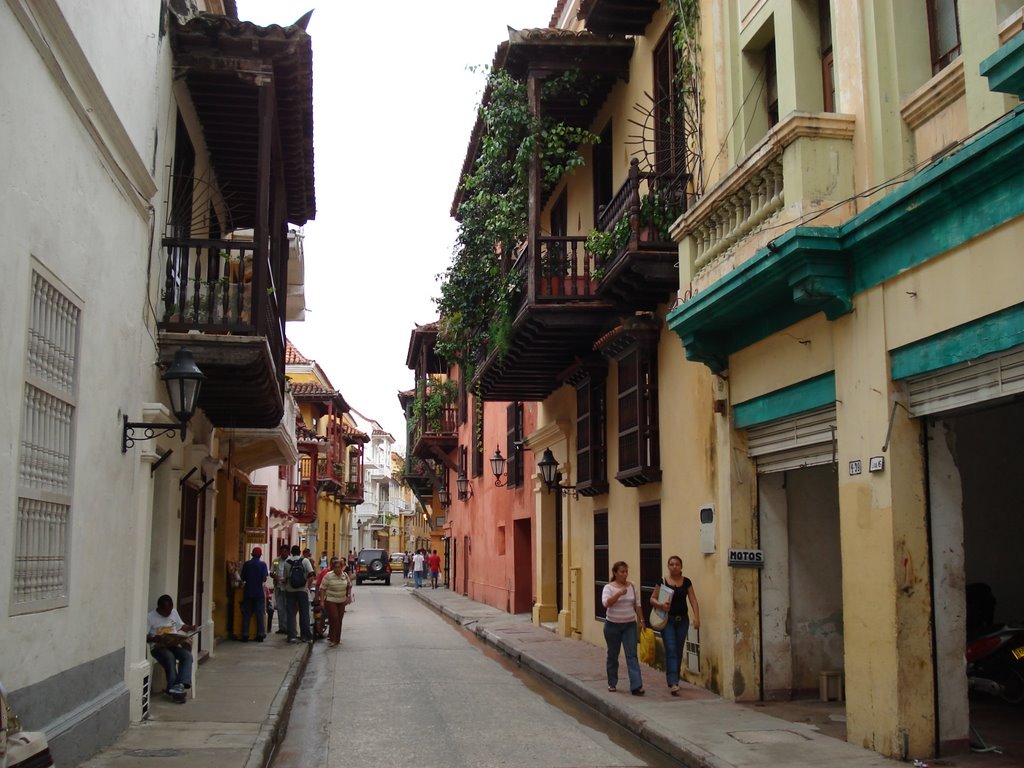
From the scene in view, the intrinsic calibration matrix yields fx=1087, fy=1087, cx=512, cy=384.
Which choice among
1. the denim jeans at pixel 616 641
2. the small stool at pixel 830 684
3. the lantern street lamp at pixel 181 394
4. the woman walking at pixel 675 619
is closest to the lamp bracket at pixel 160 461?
the lantern street lamp at pixel 181 394

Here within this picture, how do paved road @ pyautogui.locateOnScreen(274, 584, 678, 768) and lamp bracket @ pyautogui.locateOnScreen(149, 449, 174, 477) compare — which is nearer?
paved road @ pyautogui.locateOnScreen(274, 584, 678, 768)

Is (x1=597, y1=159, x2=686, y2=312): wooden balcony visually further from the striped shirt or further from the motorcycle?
the motorcycle

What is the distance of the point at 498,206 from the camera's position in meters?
16.6

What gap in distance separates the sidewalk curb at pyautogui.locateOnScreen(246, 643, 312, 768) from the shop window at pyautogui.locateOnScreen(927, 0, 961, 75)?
780cm

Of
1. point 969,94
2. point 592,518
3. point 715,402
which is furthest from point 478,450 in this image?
point 969,94

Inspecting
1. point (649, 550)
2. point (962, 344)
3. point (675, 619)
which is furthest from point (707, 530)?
point (962, 344)

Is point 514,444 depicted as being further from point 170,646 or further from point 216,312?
point 216,312

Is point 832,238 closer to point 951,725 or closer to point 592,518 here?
point 951,725

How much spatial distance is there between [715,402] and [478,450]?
21.0 metres

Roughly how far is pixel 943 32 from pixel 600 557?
10.8 metres

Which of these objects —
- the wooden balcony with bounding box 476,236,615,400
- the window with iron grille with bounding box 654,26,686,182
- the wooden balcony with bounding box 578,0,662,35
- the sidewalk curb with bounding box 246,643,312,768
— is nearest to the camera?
the sidewalk curb with bounding box 246,643,312,768

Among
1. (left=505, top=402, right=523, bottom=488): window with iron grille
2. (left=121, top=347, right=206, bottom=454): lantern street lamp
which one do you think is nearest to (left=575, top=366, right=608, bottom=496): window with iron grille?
(left=505, top=402, right=523, bottom=488): window with iron grille

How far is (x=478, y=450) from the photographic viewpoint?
108ft

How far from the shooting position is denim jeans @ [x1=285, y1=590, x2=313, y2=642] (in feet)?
63.1
